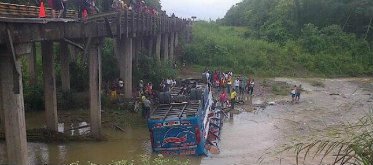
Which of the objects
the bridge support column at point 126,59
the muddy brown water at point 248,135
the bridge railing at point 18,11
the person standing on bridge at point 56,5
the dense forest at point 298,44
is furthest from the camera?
the dense forest at point 298,44

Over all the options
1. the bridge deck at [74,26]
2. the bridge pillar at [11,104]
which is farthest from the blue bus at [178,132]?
the bridge pillar at [11,104]

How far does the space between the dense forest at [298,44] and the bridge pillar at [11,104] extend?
30.3 meters

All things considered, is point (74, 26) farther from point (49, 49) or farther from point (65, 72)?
point (65, 72)

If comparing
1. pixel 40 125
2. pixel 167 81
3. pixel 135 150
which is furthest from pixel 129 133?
pixel 167 81

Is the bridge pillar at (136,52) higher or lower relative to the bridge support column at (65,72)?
higher

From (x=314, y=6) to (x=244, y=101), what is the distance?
29.9 metres

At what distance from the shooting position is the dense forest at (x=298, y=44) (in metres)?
43.4

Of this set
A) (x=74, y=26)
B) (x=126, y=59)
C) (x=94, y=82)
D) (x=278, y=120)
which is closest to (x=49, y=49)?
(x=94, y=82)

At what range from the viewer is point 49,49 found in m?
17.5

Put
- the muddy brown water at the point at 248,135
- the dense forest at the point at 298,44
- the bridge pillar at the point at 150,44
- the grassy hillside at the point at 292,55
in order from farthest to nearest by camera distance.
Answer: the dense forest at the point at 298,44
the grassy hillside at the point at 292,55
the bridge pillar at the point at 150,44
the muddy brown water at the point at 248,135

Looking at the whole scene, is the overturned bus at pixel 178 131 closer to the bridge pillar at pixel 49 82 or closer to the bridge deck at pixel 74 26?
the bridge deck at pixel 74 26

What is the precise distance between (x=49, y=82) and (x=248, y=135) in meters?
9.09

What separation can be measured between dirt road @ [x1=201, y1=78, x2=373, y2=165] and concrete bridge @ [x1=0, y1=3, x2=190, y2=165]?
5.72 metres

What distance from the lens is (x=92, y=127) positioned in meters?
17.8
